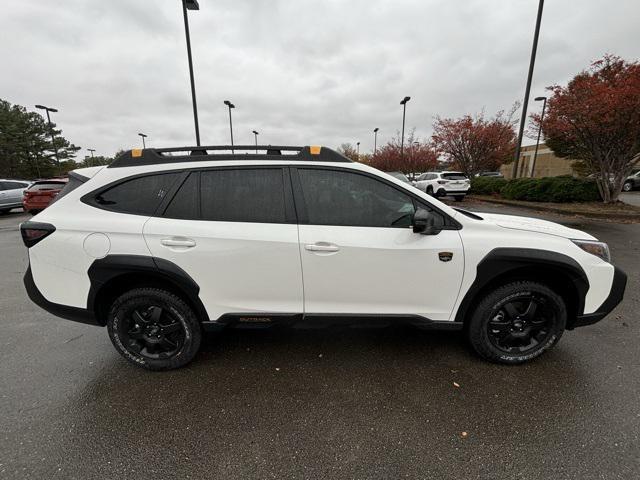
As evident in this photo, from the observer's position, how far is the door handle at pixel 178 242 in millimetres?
A: 2273

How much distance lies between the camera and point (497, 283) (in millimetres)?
2457

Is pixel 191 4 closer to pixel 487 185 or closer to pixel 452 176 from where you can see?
pixel 452 176

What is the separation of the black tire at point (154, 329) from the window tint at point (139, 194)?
0.66m

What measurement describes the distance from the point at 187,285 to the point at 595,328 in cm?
397

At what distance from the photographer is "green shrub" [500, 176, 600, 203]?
12031 mm

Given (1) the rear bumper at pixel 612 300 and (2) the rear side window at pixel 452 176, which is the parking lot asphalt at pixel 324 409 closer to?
(1) the rear bumper at pixel 612 300

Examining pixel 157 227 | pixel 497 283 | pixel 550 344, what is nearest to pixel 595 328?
pixel 550 344

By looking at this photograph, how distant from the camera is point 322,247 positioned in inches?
89.2

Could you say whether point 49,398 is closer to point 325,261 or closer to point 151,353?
point 151,353

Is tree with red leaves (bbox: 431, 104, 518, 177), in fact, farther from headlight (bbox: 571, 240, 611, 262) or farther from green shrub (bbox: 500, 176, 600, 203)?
headlight (bbox: 571, 240, 611, 262)

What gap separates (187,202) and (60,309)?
1390 millimetres

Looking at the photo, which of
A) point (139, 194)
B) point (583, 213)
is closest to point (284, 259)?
point (139, 194)

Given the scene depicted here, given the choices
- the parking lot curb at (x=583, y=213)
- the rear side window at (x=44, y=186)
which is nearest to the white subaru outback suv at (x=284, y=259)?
the parking lot curb at (x=583, y=213)

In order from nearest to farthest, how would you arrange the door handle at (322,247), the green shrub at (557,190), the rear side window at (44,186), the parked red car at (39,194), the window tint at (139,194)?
the door handle at (322,247) < the window tint at (139,194) < the green shrub at (557,190) < the parked red car at (39,194) < the rear side window at (44,186)
